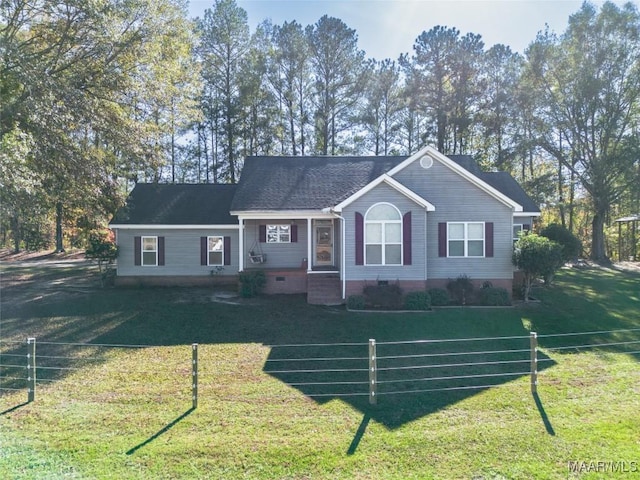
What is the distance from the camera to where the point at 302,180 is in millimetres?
17609

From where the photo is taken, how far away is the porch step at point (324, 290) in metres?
13.7

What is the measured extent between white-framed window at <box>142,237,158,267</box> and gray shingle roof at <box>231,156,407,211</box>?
468 centimetres

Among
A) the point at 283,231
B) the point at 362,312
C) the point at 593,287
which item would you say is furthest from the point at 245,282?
the point at 593,287

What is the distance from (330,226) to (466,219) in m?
5.71

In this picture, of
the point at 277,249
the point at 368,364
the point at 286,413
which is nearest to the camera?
the point at 286,413

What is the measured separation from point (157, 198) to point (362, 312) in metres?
12.9

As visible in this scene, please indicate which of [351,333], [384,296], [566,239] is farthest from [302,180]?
[566,239]

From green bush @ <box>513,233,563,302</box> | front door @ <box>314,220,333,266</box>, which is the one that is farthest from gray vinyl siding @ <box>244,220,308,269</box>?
green bush @ <box>513,233,563,302</box>

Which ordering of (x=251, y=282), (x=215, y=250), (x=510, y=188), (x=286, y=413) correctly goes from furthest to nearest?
(x=510, y=188) < (x=215, y=250) < (x=251, y=282) < (x=286, y=413)

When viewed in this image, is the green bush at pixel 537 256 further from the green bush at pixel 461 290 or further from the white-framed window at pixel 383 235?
the white-framed window at pixel 383 235

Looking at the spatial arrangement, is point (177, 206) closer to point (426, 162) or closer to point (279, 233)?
point (279, 233)

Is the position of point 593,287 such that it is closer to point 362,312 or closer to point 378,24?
point 362,312

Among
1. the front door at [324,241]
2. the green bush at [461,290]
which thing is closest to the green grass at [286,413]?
the green bush at [461,290]

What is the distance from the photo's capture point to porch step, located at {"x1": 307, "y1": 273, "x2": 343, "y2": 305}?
13.7 metres
